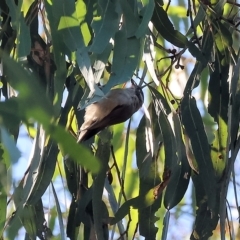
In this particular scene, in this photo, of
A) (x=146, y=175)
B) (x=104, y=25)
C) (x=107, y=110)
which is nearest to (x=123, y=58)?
(x=104, y=25)

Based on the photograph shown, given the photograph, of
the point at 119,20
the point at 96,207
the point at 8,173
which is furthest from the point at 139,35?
the point at 96,207

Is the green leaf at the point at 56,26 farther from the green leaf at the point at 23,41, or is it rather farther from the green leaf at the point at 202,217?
the green leaf at the point at 202,217

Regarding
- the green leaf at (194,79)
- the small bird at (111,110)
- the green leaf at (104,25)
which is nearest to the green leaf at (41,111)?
the green leaf at (104,25)

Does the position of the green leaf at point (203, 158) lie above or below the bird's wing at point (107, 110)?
below

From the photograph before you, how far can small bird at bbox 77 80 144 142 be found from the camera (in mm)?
1354

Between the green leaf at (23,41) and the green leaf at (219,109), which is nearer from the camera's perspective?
the green leaf at (23,41)

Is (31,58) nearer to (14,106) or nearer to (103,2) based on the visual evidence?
(103,2)

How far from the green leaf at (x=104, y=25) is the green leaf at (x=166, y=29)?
243 mm

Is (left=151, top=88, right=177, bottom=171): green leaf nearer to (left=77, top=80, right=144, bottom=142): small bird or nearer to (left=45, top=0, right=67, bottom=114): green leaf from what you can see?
(left=77, top=80, right=144, bottom=142): small bird

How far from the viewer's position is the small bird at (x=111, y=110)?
1354 millimetres

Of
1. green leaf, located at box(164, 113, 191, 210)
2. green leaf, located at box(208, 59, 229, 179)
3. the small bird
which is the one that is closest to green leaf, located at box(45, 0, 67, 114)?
the small bird

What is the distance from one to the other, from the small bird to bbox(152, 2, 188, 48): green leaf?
0.39 feet

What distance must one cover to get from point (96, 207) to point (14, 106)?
0.69m

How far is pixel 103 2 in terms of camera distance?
1156 millimetres
